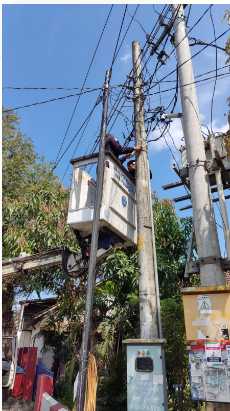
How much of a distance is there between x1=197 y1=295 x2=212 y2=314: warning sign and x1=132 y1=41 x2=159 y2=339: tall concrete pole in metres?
0.64

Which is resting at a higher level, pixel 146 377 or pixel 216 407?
pixel 146 377

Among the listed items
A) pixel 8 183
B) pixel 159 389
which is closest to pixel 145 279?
pixel 159 389

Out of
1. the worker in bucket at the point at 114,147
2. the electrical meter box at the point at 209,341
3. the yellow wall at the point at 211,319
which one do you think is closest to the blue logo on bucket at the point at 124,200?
the worker in bucket at the point at 114,147

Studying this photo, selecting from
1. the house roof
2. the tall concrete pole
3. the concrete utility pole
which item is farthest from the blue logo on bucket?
the house roof

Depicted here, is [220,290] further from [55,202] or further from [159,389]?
[55,202]

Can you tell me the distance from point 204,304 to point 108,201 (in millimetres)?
2089

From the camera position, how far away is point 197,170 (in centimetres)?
A: 466

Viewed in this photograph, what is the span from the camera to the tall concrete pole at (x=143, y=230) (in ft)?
13.0

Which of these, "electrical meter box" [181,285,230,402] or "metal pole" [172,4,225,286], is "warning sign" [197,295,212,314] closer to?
"electrical meter box" [181,285,230,402]

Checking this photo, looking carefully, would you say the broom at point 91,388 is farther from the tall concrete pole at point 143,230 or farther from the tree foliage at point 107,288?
the tree foliage at point 107,288

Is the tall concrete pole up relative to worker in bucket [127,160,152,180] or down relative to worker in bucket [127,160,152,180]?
down

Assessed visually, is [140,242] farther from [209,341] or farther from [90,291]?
[209,341]

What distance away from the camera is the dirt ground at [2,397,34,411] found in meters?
9.42

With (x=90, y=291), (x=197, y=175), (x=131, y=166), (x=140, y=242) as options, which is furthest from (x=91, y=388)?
(x=131, y=166)
